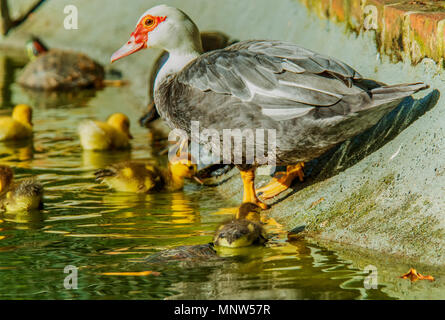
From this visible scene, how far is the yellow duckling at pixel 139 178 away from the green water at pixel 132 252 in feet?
0.24

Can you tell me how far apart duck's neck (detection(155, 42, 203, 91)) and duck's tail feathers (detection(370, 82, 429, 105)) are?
4.72ft

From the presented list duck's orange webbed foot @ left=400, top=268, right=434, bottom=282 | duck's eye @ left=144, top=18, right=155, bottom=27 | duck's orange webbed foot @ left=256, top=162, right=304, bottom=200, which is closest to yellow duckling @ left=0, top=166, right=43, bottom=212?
duck's eye @ left=144, top=18, right=155, bottom=27

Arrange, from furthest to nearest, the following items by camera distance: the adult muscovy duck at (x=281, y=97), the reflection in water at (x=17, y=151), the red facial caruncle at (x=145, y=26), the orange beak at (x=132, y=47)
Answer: the reflection in water at (x=17, y=151) → the orange beak at (x=132, y=47) → the red facial caruncle at (x=145, y=26) → the adult muscovy duck at (x=281, y=97)

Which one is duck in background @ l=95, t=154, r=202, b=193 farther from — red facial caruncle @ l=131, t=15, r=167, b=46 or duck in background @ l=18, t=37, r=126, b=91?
duck in background @ l=18, t=37, r=126, b=91

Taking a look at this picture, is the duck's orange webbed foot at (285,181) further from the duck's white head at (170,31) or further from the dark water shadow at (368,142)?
the duck's white head at (170,31)

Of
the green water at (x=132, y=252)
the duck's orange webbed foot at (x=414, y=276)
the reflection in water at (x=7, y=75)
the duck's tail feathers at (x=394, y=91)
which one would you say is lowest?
the green water at (x=132, y=252)

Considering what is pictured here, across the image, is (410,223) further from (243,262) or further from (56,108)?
(56,108)

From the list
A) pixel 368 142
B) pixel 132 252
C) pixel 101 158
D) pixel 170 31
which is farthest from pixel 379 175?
pixel 101 158

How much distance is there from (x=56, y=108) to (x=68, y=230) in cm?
453

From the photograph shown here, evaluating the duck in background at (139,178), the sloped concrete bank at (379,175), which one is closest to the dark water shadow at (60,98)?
the sloped concrete bank at (379,175)

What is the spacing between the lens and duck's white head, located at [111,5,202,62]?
5371 mm

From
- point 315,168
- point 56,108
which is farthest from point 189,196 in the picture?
point 56,108

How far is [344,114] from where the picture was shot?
4422mm

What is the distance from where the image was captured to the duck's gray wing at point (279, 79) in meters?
4.40
